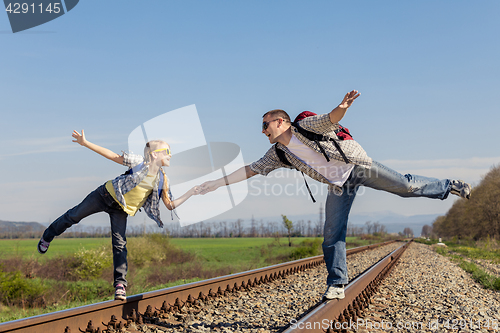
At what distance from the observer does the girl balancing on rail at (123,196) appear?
394cm

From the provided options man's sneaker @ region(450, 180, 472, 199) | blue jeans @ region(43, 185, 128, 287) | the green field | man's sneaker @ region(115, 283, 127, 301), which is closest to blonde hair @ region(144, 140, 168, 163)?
blue jeans @ region(43, 185, 128, 287)

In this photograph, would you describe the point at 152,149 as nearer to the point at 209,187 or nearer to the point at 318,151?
the point at 209,187

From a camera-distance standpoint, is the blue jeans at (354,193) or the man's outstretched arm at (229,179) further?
the man's outstretched arm at (229,179)

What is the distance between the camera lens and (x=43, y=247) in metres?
4.13

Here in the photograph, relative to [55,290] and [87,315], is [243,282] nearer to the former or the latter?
[87,315]

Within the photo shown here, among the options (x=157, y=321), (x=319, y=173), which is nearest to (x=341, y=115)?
(x=319, y=173)

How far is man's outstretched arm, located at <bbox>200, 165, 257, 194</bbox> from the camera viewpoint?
4031mm

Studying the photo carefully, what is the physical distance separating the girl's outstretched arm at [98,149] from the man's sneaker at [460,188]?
135 inches

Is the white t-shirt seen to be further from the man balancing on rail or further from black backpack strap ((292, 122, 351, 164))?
black backpack strap ((292, 122, 351, 164))

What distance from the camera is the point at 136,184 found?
3.93 m

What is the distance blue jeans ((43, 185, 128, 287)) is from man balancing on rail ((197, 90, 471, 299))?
1.34 meters

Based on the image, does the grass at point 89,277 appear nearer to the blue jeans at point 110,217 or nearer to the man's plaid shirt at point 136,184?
the blue jeans at point 110,217

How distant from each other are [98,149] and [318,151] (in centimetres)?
233

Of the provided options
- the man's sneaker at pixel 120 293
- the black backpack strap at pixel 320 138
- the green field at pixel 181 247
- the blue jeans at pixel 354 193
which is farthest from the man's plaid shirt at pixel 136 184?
the green field at pixel 181 247
